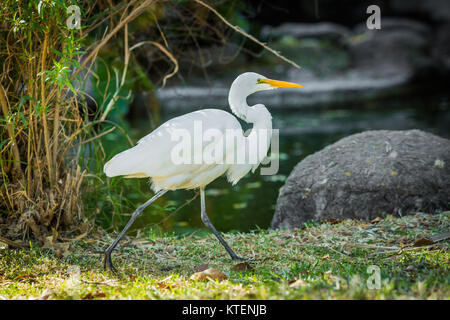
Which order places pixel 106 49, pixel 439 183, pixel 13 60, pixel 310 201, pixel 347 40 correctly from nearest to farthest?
1. pixel 13 60
2. pixel 439 183
3. pixel 310 201
4. pixel 106 49
5. pixel 347 40

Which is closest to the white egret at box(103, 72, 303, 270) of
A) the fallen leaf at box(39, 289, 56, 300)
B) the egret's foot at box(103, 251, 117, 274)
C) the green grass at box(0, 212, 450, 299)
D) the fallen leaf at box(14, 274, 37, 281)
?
the egret's foot at box(103, 251, 117, 274)

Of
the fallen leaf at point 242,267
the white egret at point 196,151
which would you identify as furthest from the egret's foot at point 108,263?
the fallen leaf at point 242,267

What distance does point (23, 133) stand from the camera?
11.5 feet

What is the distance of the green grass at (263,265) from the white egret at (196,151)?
24 cm

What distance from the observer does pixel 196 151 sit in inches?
117

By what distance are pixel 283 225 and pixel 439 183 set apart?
1.22m

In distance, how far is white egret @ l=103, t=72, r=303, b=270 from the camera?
9.75 feet

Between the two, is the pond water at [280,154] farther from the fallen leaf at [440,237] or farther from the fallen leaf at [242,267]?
the fallen leaf at [440,237]

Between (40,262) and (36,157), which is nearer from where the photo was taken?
(40,262)

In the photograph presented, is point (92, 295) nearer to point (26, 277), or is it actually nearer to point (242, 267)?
point (26, 277)

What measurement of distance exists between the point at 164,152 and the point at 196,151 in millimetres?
189

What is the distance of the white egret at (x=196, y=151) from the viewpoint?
9.75 feet

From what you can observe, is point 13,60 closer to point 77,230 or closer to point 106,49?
point 77,230
